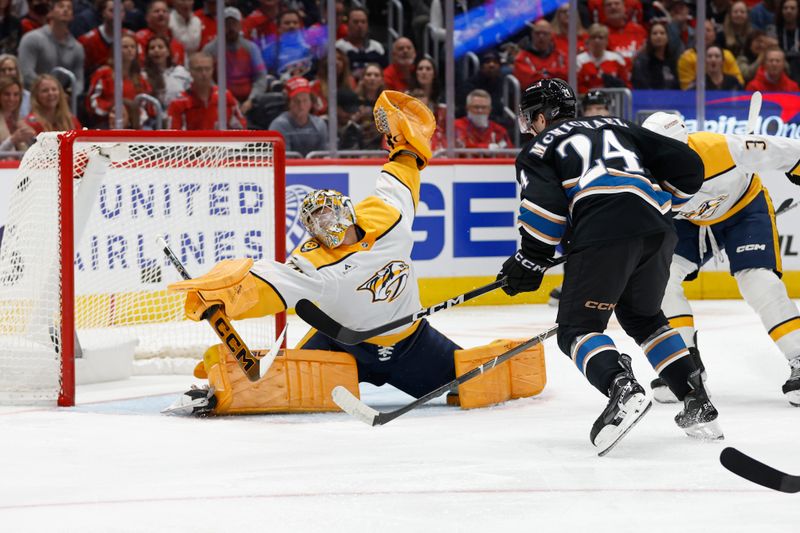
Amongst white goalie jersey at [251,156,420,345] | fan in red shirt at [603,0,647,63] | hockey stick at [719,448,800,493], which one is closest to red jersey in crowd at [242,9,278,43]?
fan in red shirt at [603,0,647,63]

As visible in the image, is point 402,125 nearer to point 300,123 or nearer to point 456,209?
point 300,123

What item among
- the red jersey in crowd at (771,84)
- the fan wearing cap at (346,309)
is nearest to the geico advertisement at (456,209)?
the red jersey in crowd at (771,84)

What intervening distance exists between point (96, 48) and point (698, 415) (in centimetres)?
Answer: 413

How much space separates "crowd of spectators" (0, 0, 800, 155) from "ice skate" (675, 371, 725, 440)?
3.81 metres

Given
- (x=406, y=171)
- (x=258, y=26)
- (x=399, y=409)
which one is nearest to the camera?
(x=399, y=409)

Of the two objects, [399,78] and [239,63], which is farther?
[399,78]

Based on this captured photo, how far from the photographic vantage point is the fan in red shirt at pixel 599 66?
23.5 ft

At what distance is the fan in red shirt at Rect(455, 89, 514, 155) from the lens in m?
6.98

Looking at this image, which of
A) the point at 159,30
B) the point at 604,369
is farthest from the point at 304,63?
the point at 604,369

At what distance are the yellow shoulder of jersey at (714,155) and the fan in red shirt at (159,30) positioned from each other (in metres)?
3.50

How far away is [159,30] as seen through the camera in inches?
261

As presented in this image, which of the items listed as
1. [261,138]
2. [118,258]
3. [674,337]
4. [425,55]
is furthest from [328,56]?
[674,337]

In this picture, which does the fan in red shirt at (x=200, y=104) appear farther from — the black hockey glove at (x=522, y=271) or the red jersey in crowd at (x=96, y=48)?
the black hockey glove at (x=522, y=271)

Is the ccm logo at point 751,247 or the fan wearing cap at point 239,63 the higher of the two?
the fan wearing cap at point 239,63
